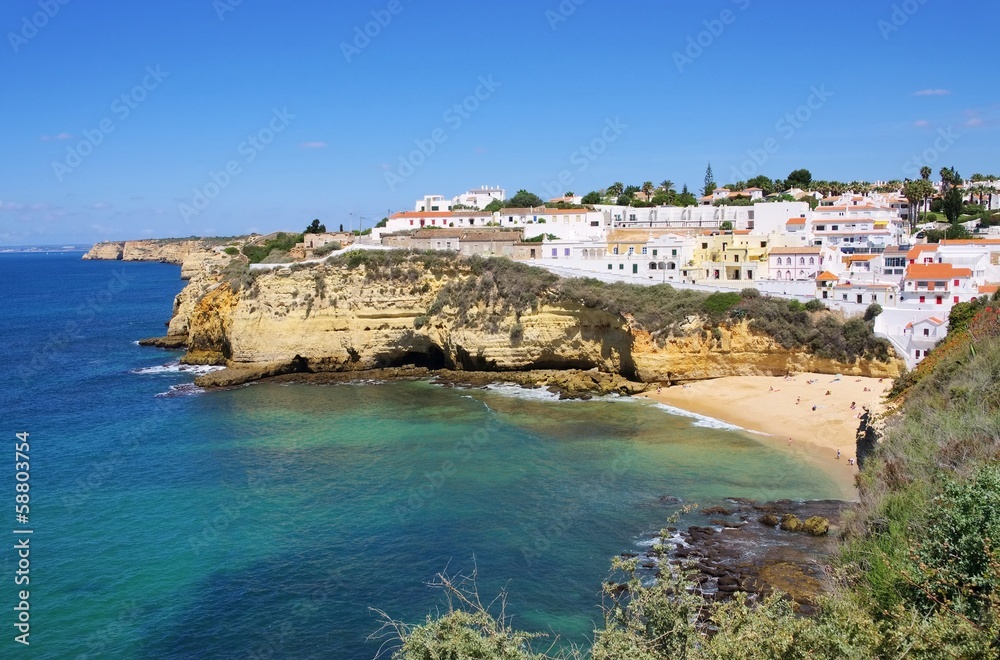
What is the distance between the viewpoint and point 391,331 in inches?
1780

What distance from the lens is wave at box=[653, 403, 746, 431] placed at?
31472 mm

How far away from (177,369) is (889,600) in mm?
44598

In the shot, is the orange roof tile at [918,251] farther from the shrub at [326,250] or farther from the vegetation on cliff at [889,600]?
the shrub at [326,250]

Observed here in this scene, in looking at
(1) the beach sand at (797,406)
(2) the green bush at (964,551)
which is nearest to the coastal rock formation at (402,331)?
(1) the beach sand at (797,406)

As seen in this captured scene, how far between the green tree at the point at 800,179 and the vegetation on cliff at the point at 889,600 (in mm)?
75051

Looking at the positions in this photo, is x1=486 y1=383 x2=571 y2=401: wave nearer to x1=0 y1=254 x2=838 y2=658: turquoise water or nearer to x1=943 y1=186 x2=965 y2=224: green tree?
x1=0 y1=254 x2=838 y2=658: turquoise water

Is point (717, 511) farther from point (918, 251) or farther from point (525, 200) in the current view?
point (525, 200)

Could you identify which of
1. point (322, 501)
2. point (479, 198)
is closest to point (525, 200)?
point (479, 198)

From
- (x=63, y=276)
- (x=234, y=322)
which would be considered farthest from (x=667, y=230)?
(x=63, y=276)

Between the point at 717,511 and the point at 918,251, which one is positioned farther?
the point at 918,251

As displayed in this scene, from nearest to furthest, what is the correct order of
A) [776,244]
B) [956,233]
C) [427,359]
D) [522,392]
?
[522,392], [427,359], [776,244], [956,233]

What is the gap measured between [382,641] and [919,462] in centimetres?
1166

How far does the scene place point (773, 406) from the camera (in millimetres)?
33281

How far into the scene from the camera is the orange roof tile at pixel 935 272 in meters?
37.5
